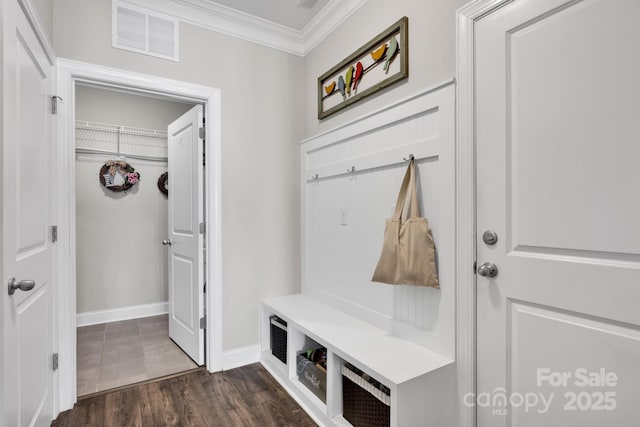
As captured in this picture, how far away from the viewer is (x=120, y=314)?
3592mm

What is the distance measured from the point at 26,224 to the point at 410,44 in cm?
199

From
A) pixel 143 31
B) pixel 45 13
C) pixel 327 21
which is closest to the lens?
pixel 45 13

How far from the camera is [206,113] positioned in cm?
248

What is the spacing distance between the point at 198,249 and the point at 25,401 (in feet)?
4.08

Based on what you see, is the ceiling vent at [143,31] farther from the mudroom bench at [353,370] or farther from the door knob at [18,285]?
the mudroom bench at [353,370]

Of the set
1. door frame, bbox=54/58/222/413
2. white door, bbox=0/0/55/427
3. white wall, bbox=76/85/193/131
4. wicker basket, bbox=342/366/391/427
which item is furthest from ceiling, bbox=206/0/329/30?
wicker basket, bbox=342/366/391/427

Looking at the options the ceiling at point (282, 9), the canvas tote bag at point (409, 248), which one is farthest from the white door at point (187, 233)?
the canvas tote bag at point (409, 248)

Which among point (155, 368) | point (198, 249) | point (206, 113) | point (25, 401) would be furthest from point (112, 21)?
point (155, 368)

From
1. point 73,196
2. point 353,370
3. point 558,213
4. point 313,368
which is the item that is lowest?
point 313,368

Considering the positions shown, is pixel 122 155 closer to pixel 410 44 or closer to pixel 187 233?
pixel 187 233

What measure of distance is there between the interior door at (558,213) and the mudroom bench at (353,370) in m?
0.21

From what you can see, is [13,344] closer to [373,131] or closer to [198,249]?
[198,249]

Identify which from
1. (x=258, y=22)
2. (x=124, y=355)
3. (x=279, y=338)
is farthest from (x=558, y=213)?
(x=124, y=355)

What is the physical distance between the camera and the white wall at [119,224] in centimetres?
345
